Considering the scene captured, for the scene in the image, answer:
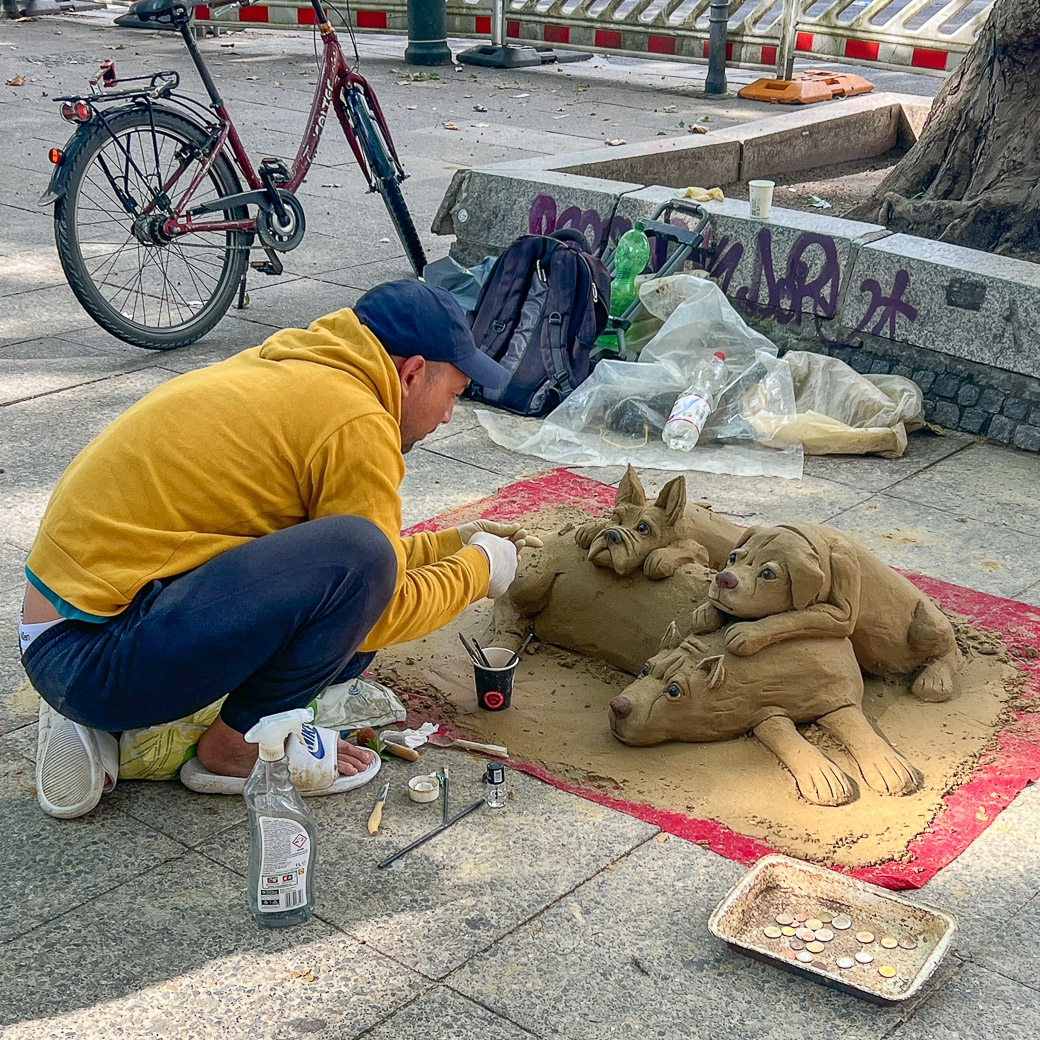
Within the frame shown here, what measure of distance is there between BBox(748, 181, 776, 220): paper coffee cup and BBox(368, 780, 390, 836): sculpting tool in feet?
12.4

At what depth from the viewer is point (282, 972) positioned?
2520 mm

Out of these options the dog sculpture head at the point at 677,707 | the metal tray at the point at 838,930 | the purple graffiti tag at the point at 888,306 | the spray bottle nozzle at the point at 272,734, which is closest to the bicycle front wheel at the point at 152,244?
the purple graffiti tag at the point at 888,306

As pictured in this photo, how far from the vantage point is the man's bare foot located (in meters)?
3.00

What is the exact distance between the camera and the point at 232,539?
2.83 meters

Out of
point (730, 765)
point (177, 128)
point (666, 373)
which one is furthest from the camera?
point (177, 128)

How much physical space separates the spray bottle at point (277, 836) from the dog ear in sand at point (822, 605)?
1176 mm

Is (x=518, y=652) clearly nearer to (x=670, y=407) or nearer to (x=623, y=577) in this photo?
(x=623, y=577)

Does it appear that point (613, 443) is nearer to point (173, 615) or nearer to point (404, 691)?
point (404, 691)

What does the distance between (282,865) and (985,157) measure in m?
5.69

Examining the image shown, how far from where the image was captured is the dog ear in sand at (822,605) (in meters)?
3.23

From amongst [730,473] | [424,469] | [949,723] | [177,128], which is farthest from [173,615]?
[177,128]

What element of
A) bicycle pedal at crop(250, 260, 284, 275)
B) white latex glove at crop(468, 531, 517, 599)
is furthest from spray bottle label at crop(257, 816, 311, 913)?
bicycle pedal at crop(250, 260, 284, 275)

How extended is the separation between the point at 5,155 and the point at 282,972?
28.8 feet

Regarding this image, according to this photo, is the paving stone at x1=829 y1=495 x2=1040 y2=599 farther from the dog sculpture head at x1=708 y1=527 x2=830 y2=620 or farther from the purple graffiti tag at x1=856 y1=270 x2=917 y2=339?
the dog sculpture head at x1=708 y1=527 x2=830 y2=620
